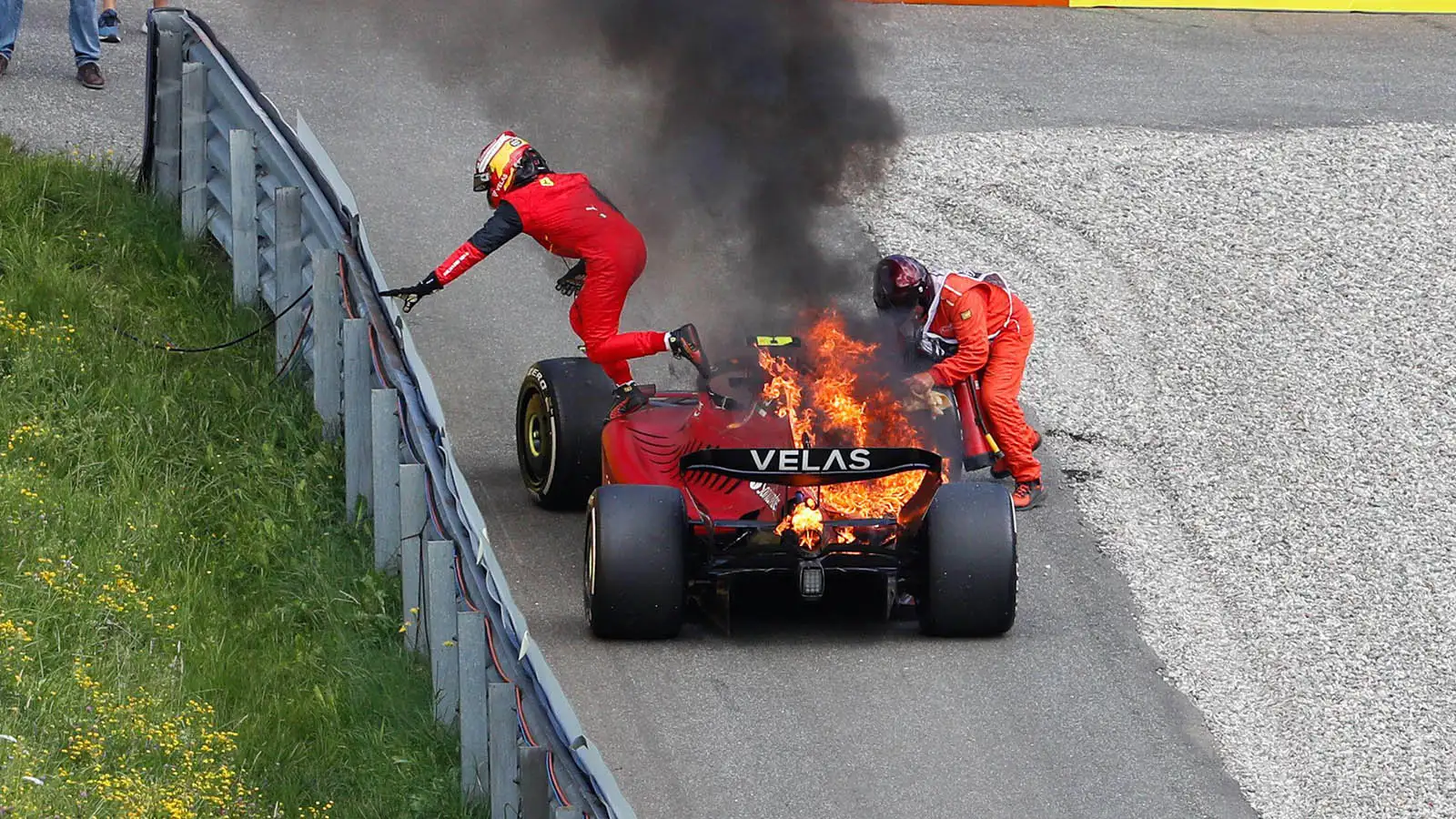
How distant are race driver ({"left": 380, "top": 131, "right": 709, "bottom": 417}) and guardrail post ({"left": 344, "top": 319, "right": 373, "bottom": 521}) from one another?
1.22 m

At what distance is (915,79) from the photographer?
68.1 feet

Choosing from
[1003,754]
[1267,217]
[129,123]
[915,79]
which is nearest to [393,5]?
[129,123]

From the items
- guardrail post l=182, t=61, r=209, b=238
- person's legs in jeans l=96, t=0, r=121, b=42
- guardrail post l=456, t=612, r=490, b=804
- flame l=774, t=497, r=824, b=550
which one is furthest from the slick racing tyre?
person's legs in jeans l=96, t=0, r=121, b=42

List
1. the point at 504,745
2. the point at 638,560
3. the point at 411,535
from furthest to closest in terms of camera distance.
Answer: the point at 638,560 < the point at 411,535 < the point at 504,745

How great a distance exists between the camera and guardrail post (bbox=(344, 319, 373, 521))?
11.1 meters

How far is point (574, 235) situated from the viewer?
12.7m

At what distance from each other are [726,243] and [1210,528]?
144 inches

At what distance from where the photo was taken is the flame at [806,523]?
35.3ft

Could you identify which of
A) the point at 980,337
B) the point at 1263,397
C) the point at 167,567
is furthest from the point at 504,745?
the point at 1263,397

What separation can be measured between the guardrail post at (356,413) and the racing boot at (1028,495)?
4053 mm

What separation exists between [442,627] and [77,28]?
10.4 m

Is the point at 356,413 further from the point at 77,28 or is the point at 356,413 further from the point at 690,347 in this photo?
the point at 77,28

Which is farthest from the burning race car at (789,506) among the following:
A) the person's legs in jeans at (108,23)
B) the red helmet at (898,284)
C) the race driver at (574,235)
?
the person's legs in jeans at (108,23)

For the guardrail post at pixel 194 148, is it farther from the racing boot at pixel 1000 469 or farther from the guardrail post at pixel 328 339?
the racing boot at pixel 1000 469
